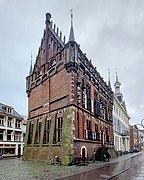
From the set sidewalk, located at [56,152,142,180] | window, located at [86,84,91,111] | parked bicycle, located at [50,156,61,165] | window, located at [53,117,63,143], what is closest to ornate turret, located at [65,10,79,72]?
window, located at [86,84,91,111]

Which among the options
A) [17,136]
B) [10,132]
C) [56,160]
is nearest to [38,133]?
[56,160]

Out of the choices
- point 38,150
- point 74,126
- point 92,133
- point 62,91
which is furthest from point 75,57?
point 38,150

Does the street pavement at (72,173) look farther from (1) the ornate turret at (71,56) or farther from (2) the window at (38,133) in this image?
(1) the ornate turret at (71,56)

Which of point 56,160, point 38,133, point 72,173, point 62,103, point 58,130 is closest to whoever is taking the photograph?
point 72,173

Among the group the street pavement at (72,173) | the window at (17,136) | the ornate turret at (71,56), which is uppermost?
the ornate turret at (71,56)

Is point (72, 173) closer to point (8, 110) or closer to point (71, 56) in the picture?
point (71, 56)

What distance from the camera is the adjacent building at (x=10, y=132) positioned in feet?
147

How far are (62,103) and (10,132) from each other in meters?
28.2

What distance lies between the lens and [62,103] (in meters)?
23.4

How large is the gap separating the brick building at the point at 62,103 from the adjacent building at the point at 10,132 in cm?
1555

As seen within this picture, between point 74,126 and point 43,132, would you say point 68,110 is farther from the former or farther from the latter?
point 43,132

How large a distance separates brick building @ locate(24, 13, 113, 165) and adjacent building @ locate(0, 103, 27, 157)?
1555 cm

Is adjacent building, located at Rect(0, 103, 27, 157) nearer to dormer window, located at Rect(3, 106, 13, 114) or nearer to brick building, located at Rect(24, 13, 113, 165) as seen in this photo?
dormer window, located at Rect(3, 106, 13, 114)

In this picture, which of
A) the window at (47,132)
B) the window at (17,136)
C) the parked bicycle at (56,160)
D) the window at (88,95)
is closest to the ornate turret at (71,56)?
the window at (88,95)
